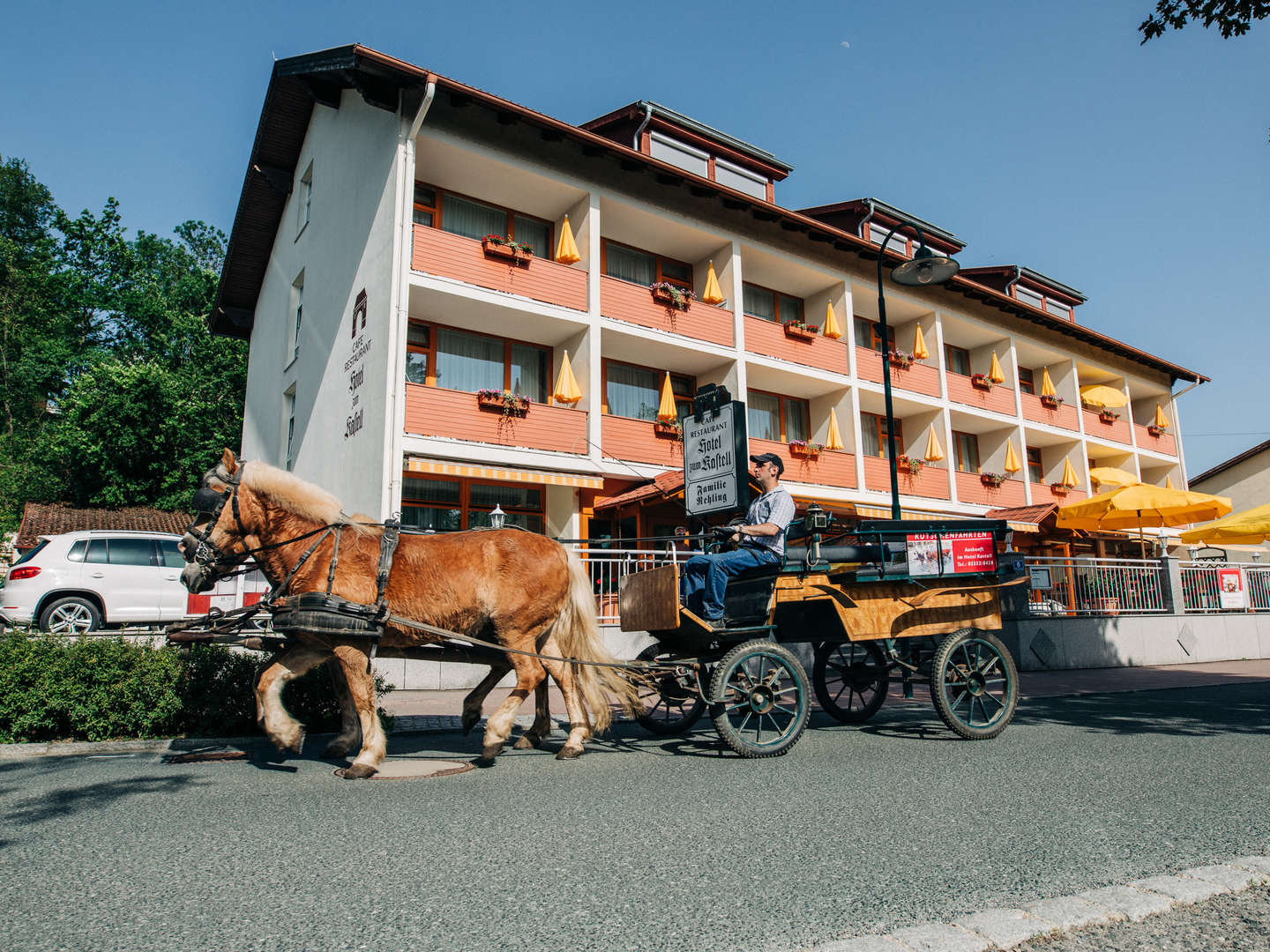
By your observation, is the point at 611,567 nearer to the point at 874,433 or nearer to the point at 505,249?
the point at 505,249

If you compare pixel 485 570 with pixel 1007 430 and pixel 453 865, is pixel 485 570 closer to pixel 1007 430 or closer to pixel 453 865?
pixel 453 865

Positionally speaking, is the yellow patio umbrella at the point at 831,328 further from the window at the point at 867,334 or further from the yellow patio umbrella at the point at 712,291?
the yellow patio umbrella at the point at 712,291

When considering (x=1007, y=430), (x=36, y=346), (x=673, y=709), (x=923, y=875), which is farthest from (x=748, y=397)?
(x=36, y=346)

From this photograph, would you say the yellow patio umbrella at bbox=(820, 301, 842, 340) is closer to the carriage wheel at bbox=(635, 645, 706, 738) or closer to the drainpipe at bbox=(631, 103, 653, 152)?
the drainpipe at bbox=(631, 103, 653, 152)

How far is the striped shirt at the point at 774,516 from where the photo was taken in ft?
22.0

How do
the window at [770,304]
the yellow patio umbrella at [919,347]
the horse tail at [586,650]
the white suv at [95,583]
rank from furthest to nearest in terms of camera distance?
the yellow patio umbrella at [919,347], the window at [770,304], the white suv at [95,583], the horse tail at [586,650]

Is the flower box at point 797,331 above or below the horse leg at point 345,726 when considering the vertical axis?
above

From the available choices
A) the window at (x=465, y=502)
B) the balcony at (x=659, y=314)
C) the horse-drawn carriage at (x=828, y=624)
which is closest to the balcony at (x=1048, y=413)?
the balcony at (x=659, y=314)

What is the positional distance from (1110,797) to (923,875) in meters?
2.18

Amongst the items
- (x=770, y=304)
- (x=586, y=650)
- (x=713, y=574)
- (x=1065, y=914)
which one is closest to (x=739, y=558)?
(x=713, y=574)

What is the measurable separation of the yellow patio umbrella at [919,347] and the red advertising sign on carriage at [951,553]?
19.0 metres

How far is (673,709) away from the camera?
926 cm

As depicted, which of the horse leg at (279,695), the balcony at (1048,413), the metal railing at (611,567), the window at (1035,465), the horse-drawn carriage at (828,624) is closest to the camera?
the horse leg at (279,695)

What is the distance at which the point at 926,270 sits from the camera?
12.7 m
